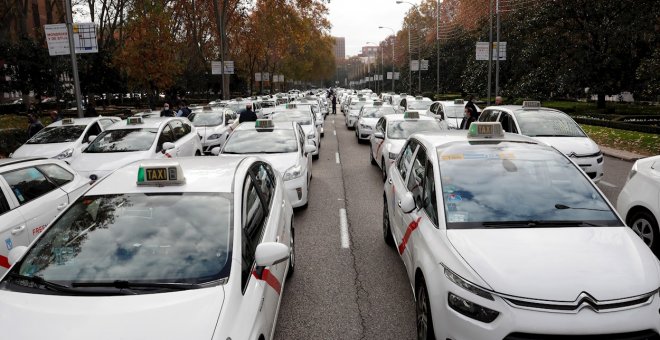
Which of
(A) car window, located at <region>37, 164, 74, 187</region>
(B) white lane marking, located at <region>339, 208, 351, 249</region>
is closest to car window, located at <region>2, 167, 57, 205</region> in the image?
(A) car window, located at <region>37, 164, 74, 187</region>

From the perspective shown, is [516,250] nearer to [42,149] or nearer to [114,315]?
[114,315]

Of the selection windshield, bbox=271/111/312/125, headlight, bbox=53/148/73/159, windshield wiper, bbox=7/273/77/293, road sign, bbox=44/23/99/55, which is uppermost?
road sign, bbox=44/23/99/55

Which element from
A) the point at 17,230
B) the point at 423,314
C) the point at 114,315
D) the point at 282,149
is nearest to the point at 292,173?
the point at 282,149

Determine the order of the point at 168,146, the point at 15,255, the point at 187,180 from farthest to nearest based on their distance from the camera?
the point at 168,146
the point at 187,180
the point at 15,255

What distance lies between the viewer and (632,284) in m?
3.41

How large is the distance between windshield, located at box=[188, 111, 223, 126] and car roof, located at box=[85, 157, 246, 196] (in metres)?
13.6

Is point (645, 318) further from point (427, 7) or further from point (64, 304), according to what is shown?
point (427, 7)

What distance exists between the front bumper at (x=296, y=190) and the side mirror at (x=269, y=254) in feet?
16.6

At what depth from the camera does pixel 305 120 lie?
17.5 metres

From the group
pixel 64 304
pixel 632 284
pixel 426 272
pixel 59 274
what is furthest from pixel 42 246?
pixel 632 284

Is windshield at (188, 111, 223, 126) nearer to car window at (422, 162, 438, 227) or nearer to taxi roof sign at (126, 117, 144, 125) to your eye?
taxi roof sign at (126, 117, 144, 125)

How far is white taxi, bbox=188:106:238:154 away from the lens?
54.8 ft

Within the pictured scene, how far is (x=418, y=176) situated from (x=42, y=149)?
1058cm

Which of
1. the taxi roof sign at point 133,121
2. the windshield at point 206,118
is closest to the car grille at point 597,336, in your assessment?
the taxi roof sign at point 133,121
